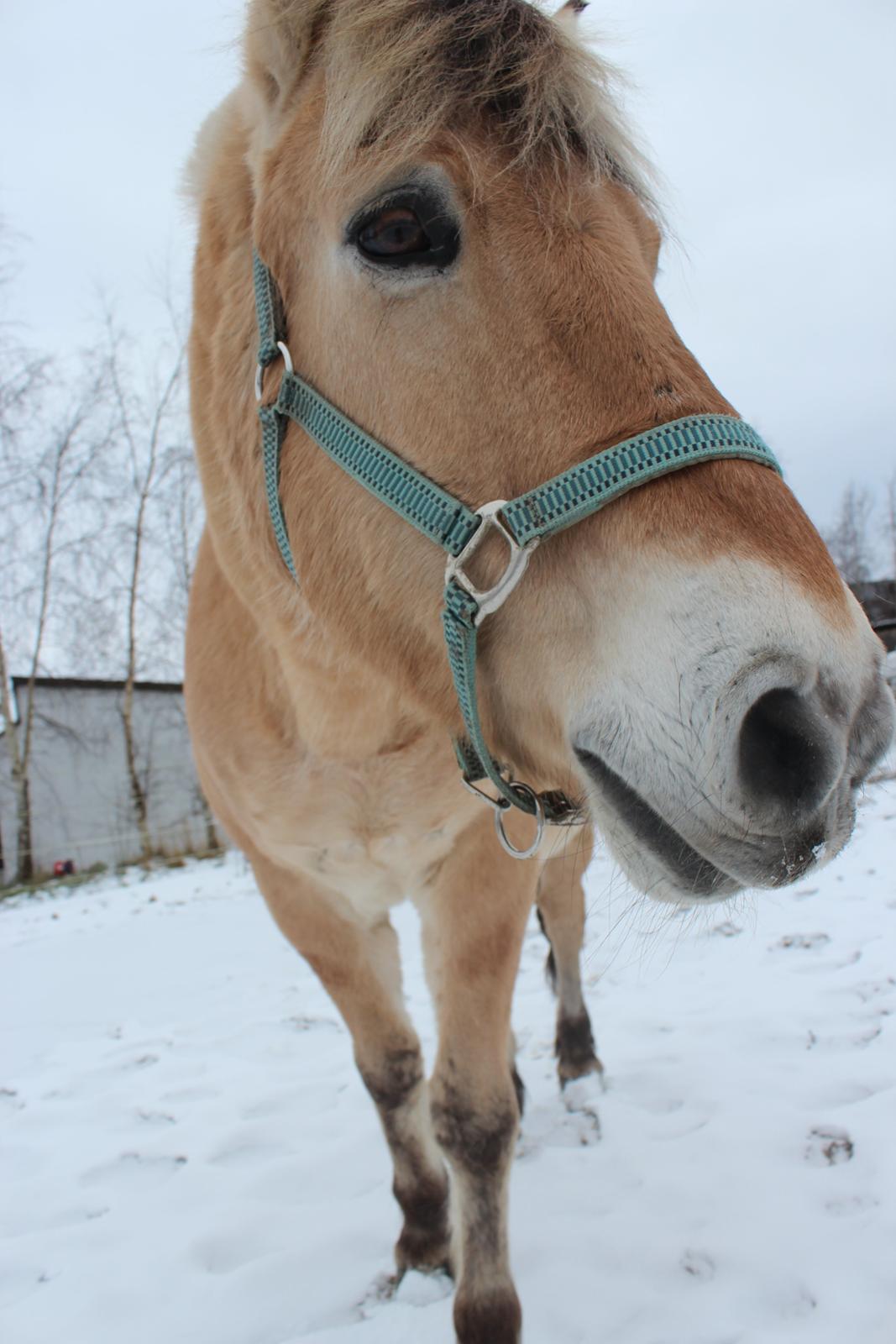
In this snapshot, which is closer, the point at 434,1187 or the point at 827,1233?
the point at 827,1233

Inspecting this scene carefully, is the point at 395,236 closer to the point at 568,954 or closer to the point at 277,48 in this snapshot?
the point at 277,48

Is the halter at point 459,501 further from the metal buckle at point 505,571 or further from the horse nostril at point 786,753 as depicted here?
the horse nostril at point 786,753

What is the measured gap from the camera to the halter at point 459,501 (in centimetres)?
118

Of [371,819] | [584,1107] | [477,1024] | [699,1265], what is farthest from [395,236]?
[584,1107]

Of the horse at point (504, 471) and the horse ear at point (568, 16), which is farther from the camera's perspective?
the horse ear at point (568, 16)

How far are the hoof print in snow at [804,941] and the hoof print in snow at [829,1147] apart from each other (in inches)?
65.2

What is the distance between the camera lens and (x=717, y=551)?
1.09 metres

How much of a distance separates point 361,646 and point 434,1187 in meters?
1.80

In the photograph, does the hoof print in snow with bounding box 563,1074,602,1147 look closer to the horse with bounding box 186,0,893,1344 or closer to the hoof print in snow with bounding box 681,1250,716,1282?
the hoof print in snow with bounding box 681,1250,716,1282

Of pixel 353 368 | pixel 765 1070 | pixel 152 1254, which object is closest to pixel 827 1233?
pixel 765 1070

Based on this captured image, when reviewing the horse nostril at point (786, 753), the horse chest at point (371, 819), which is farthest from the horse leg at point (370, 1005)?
the horse nostril at point (786, 753)

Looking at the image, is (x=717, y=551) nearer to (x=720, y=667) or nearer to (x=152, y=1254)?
(x=720, y=667)

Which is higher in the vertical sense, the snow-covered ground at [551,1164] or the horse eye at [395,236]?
the horse eye at [395,236]

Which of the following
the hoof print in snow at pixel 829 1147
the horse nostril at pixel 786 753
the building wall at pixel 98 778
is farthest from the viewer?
the building wall at pixel 98 778
